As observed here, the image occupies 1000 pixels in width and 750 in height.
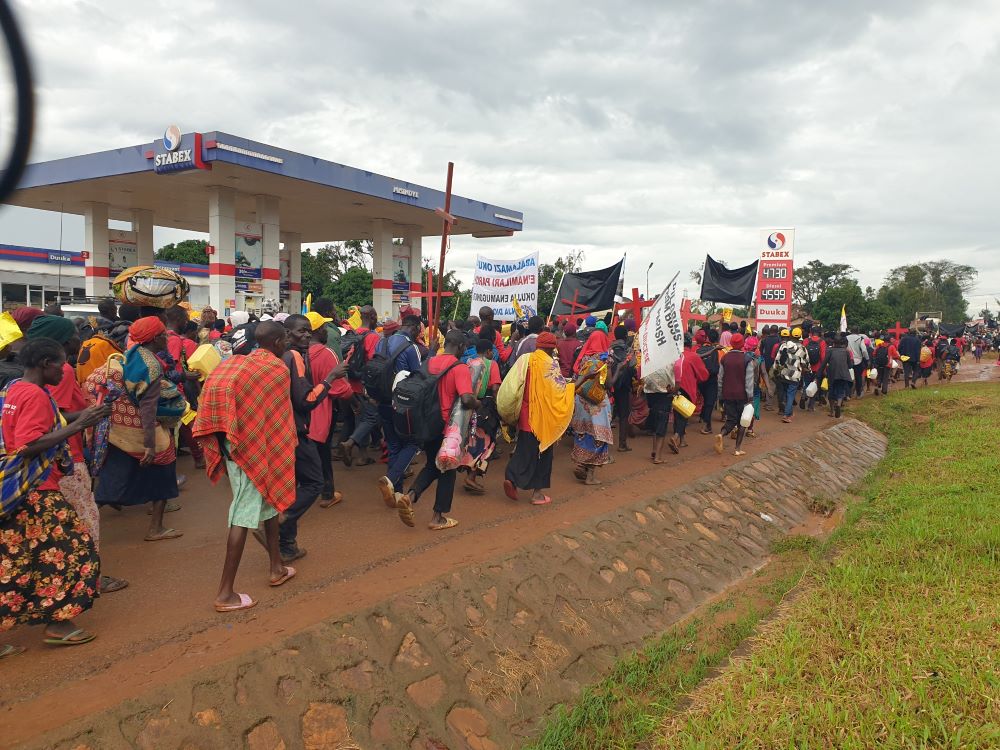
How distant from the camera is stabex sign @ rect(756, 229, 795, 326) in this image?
19.7 m

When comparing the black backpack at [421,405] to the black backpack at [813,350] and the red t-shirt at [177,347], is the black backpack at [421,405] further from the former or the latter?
the black backpack at [813,350]

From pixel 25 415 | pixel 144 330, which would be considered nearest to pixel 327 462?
pixel 144 330

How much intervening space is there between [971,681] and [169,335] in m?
6.45

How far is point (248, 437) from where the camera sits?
392cm

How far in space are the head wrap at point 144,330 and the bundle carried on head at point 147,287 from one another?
0.79 meters

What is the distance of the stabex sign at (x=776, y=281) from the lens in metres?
19.7

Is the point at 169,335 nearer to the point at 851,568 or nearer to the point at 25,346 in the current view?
the point at 25,346

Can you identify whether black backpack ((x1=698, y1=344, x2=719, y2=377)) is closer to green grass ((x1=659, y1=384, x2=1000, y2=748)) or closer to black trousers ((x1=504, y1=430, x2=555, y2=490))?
green grass ((x1=659, y1=384, x2=1000, y2=748))

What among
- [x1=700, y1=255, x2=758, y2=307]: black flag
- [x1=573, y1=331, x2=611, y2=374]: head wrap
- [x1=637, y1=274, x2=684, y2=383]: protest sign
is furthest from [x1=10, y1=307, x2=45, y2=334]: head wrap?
[x1=700, y1=255, x2=758, y2=307]: black flag

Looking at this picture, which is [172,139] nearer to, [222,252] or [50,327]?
[222,252]

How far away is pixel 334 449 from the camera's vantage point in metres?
8.70

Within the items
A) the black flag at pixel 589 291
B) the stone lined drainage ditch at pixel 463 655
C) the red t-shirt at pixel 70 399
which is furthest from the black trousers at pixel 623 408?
the red t-shirt at pixel 70 399

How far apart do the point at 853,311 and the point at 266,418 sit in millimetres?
38862

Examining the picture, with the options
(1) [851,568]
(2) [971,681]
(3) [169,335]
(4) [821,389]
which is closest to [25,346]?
(3) [169,335]
